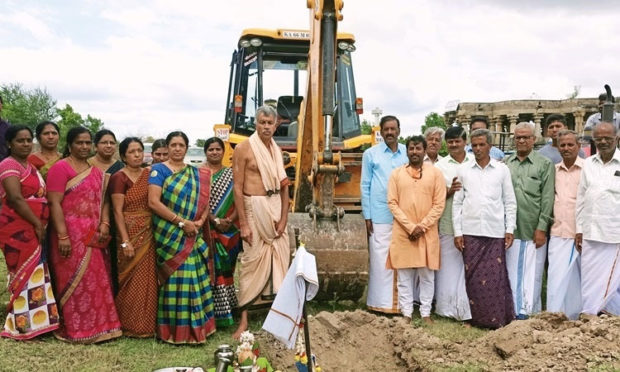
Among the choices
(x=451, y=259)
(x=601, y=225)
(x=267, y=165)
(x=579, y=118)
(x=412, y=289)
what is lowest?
(x=412, y=289)

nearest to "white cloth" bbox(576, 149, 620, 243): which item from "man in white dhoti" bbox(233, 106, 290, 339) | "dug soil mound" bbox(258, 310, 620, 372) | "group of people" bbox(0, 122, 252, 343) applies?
"dug soil mound" bbox(258, 310, 620, 372)

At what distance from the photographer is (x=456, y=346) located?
12.3 ft

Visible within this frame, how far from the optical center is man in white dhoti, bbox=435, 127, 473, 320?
478cm

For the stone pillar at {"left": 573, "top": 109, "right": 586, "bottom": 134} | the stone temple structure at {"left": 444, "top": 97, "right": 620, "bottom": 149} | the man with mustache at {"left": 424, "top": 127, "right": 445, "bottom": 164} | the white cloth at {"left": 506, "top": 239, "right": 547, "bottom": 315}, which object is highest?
the stone temple structure at {"left": 444, "top": 97, "right": 620, "bottom": 149}

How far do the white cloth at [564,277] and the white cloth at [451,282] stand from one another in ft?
2.43

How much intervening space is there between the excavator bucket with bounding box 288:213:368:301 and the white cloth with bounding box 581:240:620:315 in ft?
5.79

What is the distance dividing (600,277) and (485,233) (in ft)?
3.07

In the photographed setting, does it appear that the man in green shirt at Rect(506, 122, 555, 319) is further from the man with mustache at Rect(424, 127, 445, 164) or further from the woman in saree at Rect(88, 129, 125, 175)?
the woman in saree at Rect(88, 129, 125, 175)

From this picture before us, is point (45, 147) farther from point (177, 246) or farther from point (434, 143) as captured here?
point (434, 143)

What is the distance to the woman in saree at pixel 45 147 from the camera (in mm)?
4230

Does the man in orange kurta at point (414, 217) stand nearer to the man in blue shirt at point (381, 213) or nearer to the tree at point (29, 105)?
the man in blue shirt at point (381, 213)

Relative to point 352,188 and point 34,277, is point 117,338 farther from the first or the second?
point 352,188

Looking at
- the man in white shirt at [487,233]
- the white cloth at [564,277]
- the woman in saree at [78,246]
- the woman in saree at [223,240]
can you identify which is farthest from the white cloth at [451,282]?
the woman in saree at [78,246]

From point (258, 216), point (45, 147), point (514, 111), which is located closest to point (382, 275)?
point (258, 216)
